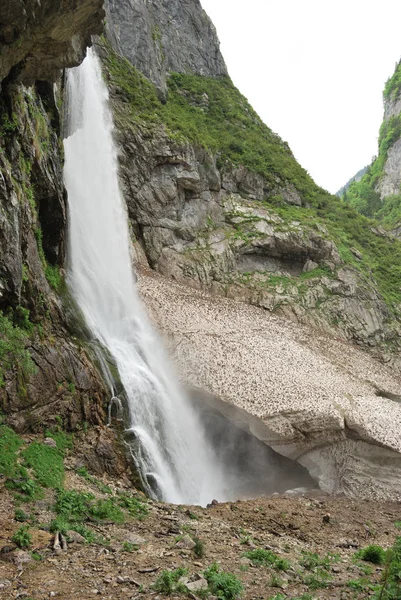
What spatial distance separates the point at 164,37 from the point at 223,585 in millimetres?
53483

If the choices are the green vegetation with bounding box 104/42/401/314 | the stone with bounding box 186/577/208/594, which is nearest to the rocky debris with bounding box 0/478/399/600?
the stone with bounding box 186/577/208/594

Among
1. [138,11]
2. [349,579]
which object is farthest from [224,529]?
[138,11]

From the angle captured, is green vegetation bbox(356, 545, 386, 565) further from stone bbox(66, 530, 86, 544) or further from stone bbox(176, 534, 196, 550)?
stone bbox(66, 530, 86, 544)

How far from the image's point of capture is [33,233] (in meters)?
16.0

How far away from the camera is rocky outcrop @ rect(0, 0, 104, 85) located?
1069cm

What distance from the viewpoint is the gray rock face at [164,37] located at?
138 feet

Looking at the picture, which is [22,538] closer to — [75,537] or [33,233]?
[75,537]

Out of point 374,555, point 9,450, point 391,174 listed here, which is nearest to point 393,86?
point 391,174

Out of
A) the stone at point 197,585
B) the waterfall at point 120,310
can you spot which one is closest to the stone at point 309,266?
the waterfall at point 120,310

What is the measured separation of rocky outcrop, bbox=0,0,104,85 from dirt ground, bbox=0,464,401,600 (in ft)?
33.2

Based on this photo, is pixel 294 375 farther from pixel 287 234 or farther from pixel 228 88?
pixel 228 88

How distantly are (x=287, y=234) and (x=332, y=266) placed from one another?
4.18m

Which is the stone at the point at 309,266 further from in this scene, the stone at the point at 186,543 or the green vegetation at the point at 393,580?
the stone at the point at 186,543

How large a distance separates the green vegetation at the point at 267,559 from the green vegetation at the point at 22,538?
444 cm
